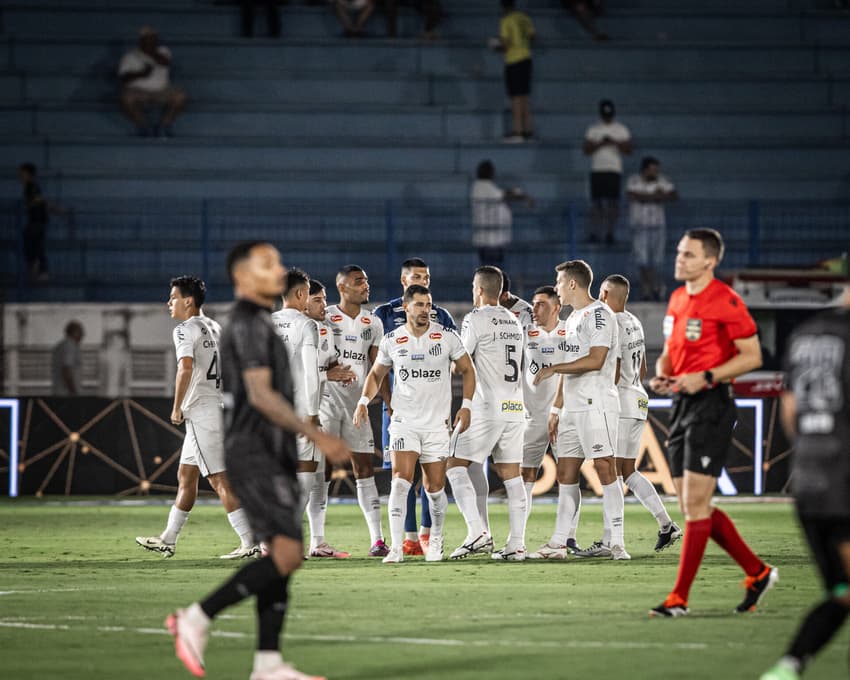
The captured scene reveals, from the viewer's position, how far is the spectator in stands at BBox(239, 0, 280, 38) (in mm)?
30062

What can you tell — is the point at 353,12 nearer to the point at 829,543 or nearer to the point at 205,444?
the point at 205,444

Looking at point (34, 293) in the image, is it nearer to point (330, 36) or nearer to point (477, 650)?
point (330, 36)

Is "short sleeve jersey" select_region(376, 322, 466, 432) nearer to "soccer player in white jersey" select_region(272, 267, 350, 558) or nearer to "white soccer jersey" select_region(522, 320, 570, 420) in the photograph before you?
"soccer player in white jersey" select_region(272, 267, 350, 558)

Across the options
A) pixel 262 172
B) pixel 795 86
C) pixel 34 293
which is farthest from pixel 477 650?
pixel 795 86

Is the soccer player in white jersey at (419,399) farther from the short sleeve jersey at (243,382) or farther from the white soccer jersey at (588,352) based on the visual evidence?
the short sleeve jersey at (243,382)

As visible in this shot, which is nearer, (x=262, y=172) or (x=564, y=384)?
(x=564, y=384)

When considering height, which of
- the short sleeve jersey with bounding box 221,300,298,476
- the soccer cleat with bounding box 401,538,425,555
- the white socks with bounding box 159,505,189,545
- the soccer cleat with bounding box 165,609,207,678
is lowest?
the soccer cleat with bounding box 401,538,425,555

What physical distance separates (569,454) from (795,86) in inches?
738

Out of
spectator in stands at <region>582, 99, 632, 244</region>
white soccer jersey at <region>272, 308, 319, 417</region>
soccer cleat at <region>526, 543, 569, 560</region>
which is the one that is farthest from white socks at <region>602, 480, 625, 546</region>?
spectator in stands at <region>582, 99, 632, 244</region>

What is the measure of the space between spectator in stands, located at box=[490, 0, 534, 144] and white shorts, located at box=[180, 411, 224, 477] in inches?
635

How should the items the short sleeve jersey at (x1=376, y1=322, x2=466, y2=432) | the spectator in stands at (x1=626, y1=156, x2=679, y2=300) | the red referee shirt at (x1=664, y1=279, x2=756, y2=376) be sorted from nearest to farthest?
the red referee shirt at (x1=664, y1=279, x2=756, y2=376) → the short sleeve jersey at (x1=376, y1=322, x2=466, y2=432) → the spectator in stands at (x1=626, y1=156, x2=679, y2=300)

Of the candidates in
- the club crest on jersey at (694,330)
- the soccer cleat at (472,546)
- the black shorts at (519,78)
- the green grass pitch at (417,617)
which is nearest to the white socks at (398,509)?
the green grass pitch at (417,617)

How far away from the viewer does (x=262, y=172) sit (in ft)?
94.3

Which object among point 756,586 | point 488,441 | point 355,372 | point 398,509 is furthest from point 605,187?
point 756,586
